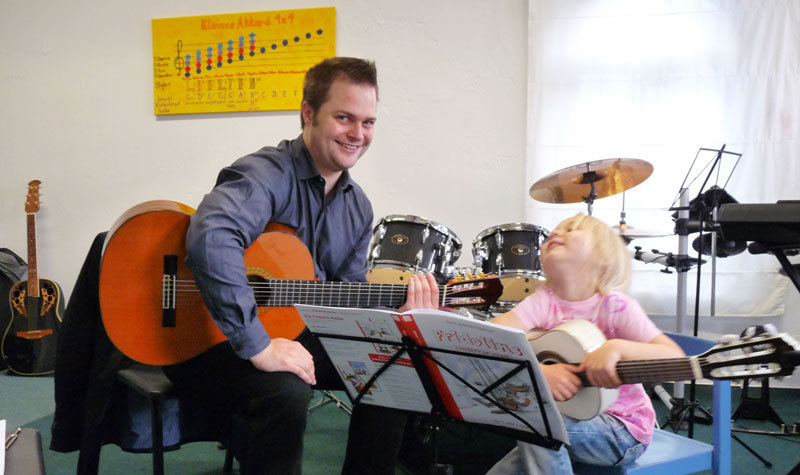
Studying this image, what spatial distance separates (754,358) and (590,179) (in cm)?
204

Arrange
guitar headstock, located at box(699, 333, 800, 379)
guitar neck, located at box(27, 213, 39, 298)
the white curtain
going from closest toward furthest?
1. guitar headstock, located at box(699, 333, 800, 379)
2. the white curtain
3. guitar neck, located at box(27, 213, 39, 298)

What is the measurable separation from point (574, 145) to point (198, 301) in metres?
2.80

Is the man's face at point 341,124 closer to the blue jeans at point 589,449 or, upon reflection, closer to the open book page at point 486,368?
the open book page at point 486,368

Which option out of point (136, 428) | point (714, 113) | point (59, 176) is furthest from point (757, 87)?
point (59, 176)

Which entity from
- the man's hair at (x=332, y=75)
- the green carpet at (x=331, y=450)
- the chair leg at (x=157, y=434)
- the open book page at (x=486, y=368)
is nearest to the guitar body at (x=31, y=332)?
the green carpet at (x=331, y=450)

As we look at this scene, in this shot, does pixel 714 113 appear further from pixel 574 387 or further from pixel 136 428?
pixel 136 428

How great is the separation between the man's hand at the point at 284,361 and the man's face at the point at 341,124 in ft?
2.03

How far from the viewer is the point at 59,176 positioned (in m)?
4.63

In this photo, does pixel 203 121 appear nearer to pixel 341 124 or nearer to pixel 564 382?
pixel 341 124

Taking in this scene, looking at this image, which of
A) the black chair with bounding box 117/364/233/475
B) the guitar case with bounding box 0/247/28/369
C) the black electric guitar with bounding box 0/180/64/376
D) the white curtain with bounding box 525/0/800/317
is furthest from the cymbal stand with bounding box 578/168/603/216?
the guitar case with bounding box 0/247/28/369

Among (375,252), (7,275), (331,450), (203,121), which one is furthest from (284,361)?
(7,275)

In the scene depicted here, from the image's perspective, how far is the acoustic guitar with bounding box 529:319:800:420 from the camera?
1.19 metres

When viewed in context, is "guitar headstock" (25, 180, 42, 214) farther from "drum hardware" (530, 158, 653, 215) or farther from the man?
"drum hardware" (530, 158, 653, 215)

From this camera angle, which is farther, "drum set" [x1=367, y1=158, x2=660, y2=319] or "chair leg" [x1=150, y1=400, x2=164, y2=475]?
"drum set" [x1=367, y1=158, x2=660, y2=319]
